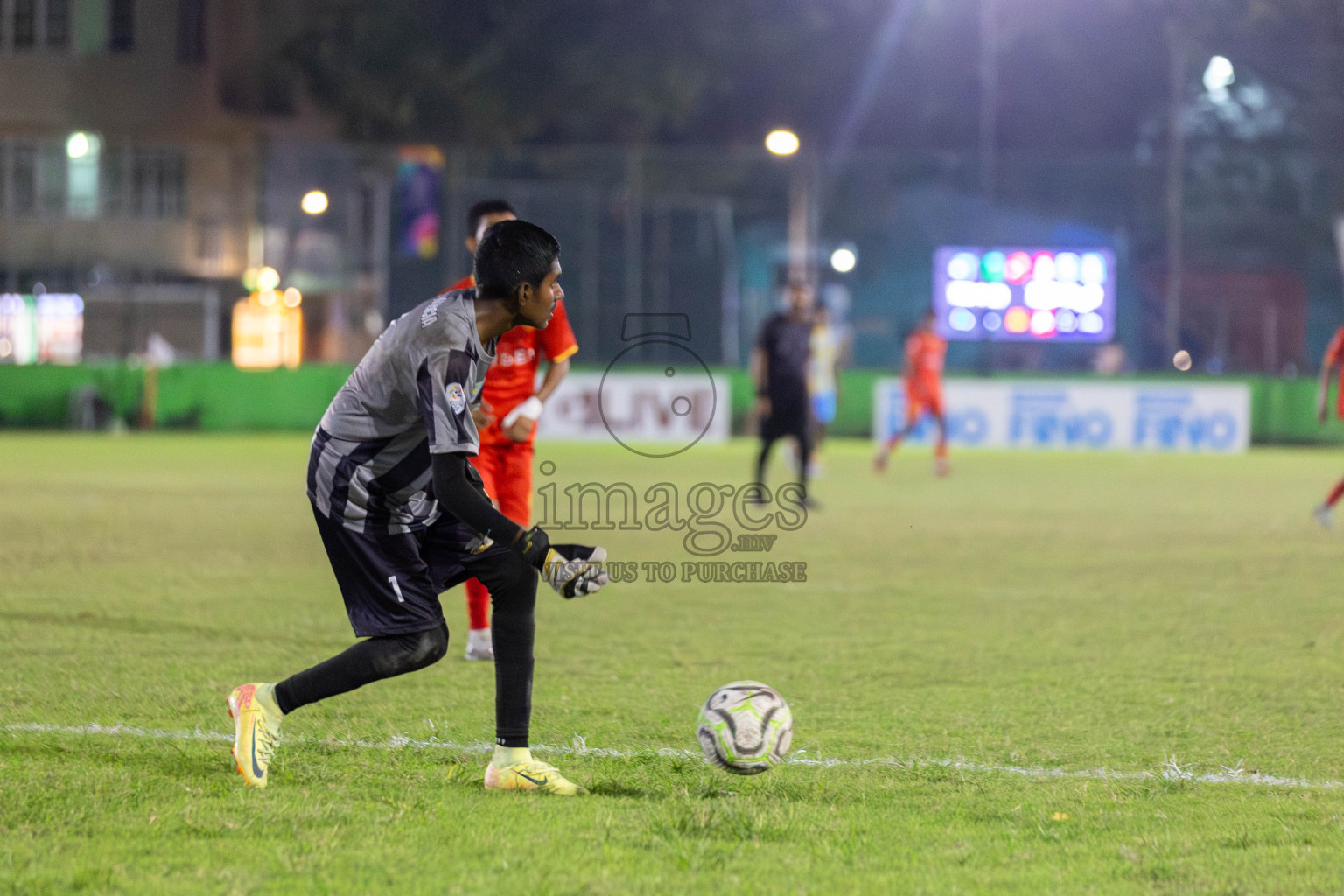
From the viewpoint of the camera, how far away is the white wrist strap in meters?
6.20

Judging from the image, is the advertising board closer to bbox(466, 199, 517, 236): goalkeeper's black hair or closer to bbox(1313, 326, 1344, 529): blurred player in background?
bbox(1313, 326, 1344, 529): blurred player in background

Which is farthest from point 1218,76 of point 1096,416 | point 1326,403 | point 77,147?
point 77,147

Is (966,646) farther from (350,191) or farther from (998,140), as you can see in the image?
(998,140)

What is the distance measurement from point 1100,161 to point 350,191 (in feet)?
47.1

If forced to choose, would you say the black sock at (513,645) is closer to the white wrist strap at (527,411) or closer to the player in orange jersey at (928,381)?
the white wrist strap at (527,411)

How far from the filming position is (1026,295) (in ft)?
91.7

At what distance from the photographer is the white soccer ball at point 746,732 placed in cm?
434

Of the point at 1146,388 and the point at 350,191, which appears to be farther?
the point at 350,191

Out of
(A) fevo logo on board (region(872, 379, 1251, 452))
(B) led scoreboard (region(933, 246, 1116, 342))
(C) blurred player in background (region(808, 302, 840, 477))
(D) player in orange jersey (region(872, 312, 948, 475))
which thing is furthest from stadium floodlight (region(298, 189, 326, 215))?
(D) player in orange jersey (region(872, 312, 948, 475))

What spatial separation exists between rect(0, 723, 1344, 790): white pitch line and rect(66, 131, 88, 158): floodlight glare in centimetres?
2931

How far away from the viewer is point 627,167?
28.8 metres

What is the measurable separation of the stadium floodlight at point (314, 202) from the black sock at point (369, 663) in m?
26.7

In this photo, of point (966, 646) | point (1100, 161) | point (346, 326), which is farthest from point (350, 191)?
point (966, 646)

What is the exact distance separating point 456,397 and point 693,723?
5.93ft
